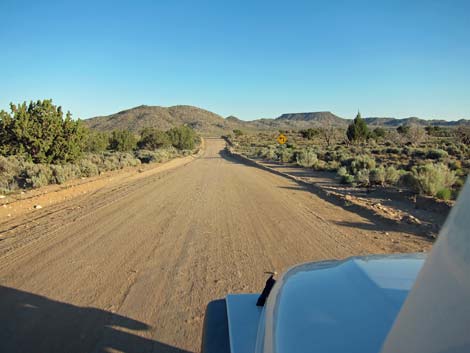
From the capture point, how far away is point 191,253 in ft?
21.8

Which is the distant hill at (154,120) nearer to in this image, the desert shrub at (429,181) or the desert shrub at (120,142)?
the desert shrub at (120,142)

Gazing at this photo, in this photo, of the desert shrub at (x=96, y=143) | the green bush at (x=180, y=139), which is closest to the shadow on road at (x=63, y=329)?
the desert shrub at (x=96, y=143)

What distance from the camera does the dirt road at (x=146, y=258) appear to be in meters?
4.03

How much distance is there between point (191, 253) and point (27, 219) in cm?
573

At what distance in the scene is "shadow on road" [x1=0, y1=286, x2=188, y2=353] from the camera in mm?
3688

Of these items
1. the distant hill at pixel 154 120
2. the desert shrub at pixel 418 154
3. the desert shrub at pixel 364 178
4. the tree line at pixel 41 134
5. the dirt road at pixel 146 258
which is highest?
the distant hill at pixel 154 120

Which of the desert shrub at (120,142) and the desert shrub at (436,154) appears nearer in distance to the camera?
the desert shrub at (436,154)

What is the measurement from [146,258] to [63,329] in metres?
2.36

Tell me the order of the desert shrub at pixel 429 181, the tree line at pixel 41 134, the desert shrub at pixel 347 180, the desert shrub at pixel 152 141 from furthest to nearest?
the desert shrub at pixel 152 141
the tree line at pixel 41 134
the desert shrub at pixel 347 180
the desert shrub at pixel 429 181

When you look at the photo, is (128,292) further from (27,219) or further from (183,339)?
(27,219)

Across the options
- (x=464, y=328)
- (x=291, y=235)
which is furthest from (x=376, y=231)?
(x=464, y=328)

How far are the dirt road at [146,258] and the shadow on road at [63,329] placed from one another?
0.01 meters

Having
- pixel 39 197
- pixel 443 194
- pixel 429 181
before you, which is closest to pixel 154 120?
pixel 39 197

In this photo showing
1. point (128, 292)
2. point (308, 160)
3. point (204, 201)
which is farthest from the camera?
point (308, 160)
